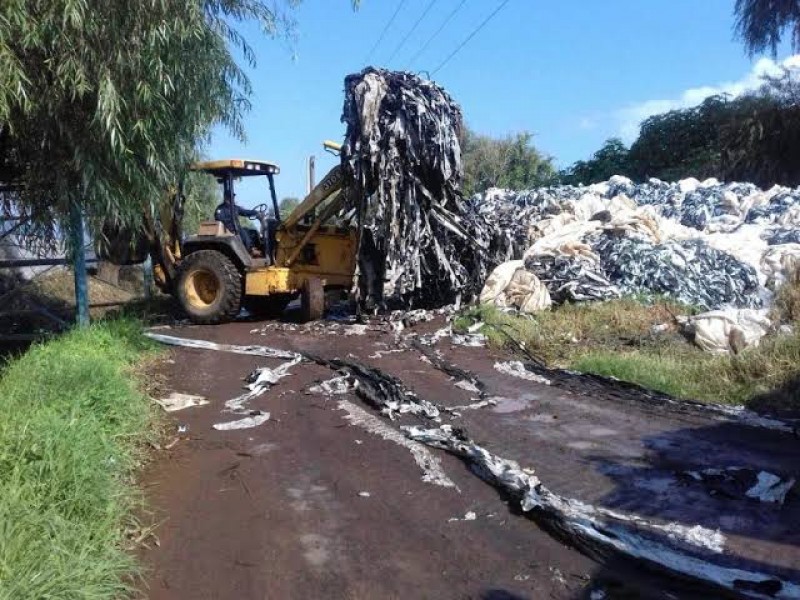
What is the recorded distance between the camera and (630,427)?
5.85 m

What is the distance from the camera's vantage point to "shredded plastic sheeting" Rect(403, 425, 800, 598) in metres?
3.41

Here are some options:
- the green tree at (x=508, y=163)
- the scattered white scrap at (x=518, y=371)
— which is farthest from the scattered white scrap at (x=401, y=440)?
the green tree at (x=508, y=163)

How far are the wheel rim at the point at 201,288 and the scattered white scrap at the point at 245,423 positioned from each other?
5597 millimetres

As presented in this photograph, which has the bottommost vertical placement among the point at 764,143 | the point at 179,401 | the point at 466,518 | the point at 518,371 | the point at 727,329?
the point at 466,518

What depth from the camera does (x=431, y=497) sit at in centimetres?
454

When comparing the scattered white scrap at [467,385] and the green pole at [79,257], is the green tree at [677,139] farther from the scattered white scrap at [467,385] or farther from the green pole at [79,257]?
the green pole at [79,257]

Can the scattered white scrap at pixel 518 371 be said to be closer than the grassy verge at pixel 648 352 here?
No

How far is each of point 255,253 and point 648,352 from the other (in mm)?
6551

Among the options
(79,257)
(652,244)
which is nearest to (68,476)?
(79,257)

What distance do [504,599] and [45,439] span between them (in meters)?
2.74

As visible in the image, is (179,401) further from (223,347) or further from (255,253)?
(255,253)

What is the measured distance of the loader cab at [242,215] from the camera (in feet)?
38.6

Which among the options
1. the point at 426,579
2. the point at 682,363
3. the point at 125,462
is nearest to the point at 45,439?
the point at 125,462

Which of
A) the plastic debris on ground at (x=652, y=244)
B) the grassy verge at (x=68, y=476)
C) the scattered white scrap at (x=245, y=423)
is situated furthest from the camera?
the plastic debris on ground at (x=652, y=244)
